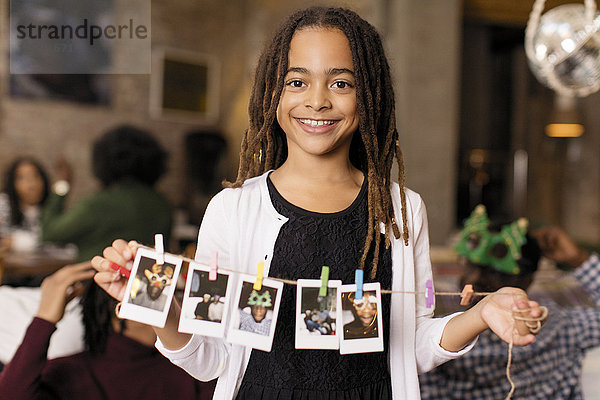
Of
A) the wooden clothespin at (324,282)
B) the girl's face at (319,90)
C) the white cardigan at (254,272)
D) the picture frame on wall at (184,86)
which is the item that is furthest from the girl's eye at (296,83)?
the picture frame on wall at (184,86)

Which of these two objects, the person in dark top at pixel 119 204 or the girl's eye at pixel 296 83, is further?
the person in dark top at pixel 119 204

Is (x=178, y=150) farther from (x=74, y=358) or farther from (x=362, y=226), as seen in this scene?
(x=362, y=226)

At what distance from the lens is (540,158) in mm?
6738

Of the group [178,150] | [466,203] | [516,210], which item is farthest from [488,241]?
[178,150]

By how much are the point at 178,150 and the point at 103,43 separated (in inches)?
62.4

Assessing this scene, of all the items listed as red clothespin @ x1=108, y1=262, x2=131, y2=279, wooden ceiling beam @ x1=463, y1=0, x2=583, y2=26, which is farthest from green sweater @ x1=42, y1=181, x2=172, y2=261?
wooden ceiling beam @ x1=463, y1=0, x2=583, y2=26

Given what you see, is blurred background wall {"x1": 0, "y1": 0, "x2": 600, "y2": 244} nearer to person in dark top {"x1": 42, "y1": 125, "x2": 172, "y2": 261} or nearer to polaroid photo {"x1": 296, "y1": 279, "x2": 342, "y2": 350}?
person in dark top {"x1": 42, "y1": 125, "x2": 172, "y2": 261}

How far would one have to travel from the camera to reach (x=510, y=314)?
917 millimetres

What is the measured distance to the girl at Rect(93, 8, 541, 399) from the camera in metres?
1.03

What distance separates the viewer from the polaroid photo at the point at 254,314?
0.92 metres

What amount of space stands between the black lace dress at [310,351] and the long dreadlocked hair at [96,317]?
70cm

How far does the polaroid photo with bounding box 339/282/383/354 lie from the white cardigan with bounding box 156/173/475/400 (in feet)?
0.37

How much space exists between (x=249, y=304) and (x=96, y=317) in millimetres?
860

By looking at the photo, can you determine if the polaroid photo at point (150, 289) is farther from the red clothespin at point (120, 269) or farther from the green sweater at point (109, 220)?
the green sweater at point (109, 220)
